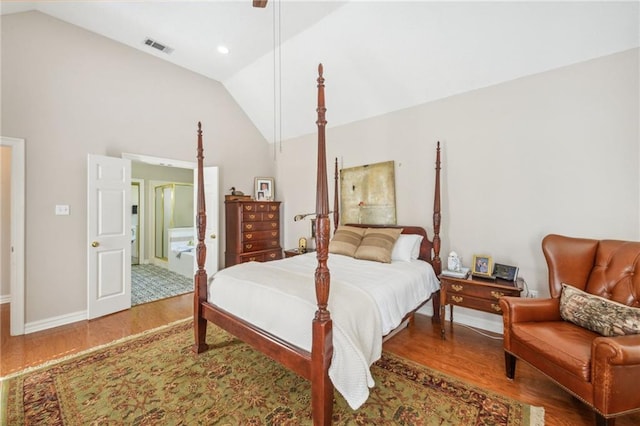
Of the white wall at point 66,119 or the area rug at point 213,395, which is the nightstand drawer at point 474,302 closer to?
the area rug at point 213,395

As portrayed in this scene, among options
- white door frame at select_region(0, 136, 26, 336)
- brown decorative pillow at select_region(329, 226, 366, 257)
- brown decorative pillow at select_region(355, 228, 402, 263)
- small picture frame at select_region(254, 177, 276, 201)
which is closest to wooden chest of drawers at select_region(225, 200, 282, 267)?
small picture frame at select_region(254, 177, 276, 201)

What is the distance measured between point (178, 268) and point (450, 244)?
517cm

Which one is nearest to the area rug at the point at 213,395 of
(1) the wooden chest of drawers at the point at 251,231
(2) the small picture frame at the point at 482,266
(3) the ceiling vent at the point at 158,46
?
(2) the small picture frame at the point at 482,266

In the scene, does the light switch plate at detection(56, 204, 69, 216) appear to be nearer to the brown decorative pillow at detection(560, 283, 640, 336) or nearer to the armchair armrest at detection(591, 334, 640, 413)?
the armchair armrest at detection(591, 334, 640, 413)

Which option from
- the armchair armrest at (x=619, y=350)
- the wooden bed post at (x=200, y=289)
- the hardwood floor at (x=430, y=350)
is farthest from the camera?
the wooden bed post at (x=200, y=289)

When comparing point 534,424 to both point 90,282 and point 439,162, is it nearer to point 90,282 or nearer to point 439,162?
point 439,162

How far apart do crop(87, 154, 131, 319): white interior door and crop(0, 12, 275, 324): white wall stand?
17 centimetres

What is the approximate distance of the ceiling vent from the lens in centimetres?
353

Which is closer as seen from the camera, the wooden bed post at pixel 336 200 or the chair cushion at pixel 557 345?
the chair cushion at pixel 557 345

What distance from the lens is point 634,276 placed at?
1881 millimetres

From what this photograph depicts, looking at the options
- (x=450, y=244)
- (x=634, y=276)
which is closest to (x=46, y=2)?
(x=450, y=244)

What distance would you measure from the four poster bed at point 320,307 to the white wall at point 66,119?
6.56ft


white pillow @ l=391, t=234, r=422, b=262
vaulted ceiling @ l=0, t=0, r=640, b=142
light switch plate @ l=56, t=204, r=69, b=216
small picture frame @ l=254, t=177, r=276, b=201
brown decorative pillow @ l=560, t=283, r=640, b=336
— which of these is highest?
vaulted ceiling @ l=0, t=0, r=640, b=142

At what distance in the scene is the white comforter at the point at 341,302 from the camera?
1.53 m
